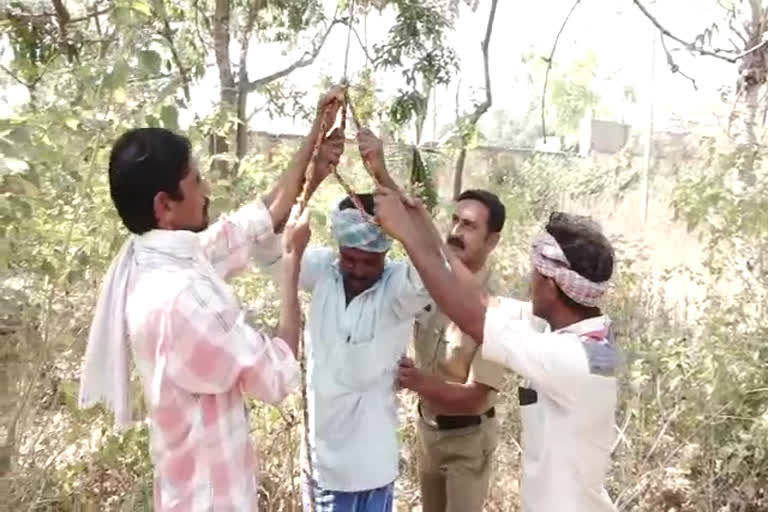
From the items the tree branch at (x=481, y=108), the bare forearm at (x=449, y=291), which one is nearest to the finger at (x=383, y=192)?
the bare forearm at (x=449, y=291)

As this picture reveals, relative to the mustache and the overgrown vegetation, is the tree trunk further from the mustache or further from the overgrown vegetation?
the mustache

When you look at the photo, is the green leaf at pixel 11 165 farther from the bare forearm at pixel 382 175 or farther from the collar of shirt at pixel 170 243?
the bare forearm at pixel 382 175

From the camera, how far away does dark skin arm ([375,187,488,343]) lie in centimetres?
183

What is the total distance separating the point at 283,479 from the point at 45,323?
3.55 ft

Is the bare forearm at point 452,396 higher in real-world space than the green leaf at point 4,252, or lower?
lower

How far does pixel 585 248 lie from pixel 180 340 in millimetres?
831

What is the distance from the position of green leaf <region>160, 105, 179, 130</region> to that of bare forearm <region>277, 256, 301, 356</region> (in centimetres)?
86

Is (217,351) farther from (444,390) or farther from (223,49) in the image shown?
(223,49)

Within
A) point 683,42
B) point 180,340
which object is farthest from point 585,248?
point 683,42

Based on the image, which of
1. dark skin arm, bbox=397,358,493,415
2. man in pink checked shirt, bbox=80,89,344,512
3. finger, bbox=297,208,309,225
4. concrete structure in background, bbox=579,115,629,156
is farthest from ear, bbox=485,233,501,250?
concrete structure in background, bbox=579,115,629,156

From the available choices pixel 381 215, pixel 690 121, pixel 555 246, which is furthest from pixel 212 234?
pixel 690 121

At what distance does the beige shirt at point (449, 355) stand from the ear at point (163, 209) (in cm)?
106

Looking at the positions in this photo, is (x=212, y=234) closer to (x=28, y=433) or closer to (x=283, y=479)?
(x=28, y=433)

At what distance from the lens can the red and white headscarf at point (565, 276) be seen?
1836mm
